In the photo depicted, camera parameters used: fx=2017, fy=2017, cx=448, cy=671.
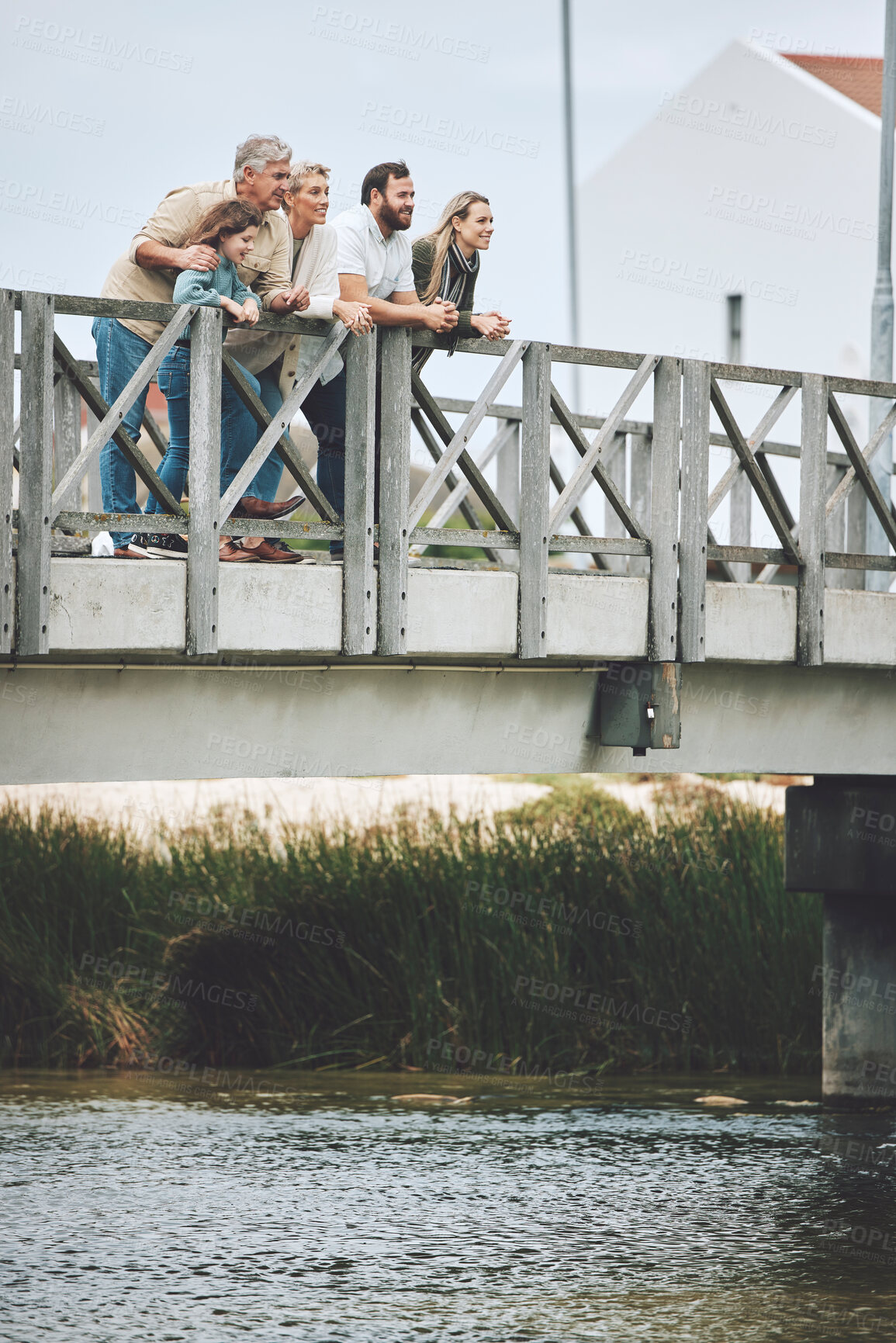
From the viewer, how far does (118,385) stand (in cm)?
827

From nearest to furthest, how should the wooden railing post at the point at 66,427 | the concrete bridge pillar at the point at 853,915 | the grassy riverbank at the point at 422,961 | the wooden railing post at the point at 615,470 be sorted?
the wooden railing post at the point at 66,427 < the concrete bridge pillar at the point at 853,915 < the grassy riverbank at the point at 422,961 < the wooden railing post at the point at 615,470

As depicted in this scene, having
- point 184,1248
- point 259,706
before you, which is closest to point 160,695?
point 259,706

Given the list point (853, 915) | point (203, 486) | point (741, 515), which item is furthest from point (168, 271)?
point (853, 915)

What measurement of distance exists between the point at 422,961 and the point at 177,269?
6434 mm

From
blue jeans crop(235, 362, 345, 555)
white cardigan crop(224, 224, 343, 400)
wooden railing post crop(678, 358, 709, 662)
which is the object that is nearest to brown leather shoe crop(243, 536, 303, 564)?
blue jeans crop(235, 362, 345, 555)

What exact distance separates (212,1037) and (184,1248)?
482 cm

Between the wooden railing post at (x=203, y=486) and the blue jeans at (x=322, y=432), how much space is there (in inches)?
28.9

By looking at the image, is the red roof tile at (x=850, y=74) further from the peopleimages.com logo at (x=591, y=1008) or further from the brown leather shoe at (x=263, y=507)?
the brown leather shoe at (x=263, y=507)

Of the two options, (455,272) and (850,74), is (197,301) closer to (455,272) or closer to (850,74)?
(455,272)

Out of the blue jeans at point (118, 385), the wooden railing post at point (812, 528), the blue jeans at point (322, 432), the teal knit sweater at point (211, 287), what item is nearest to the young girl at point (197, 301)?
the teal knit sweater at point (211, 287)

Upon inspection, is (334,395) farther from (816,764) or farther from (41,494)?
(816,764)

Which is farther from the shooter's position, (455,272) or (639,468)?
(639,468)

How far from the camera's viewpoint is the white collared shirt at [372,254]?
864 centimetres

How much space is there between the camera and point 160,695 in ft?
26.5
